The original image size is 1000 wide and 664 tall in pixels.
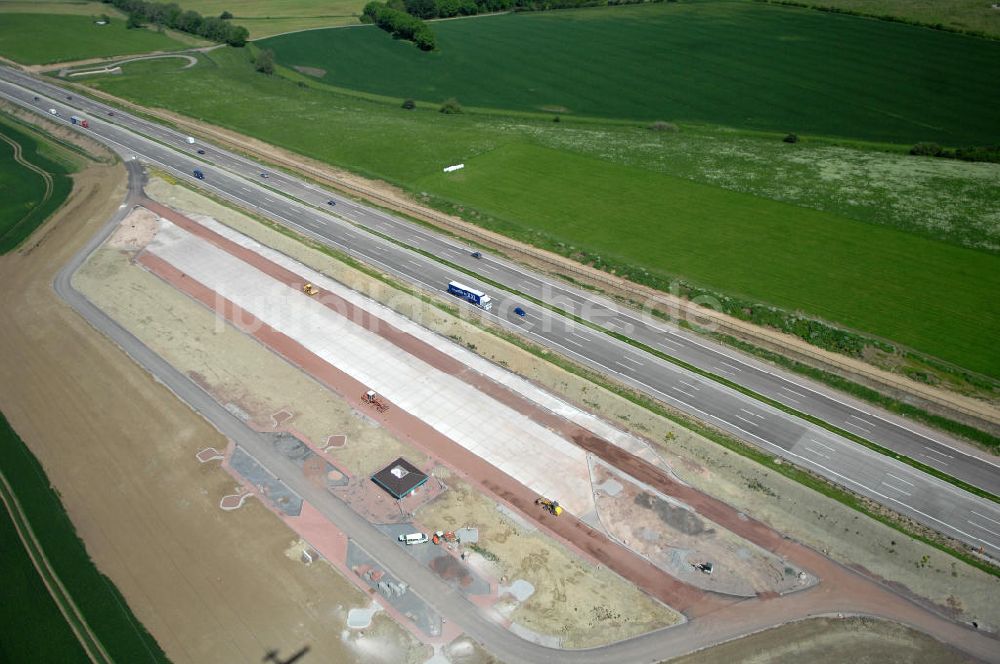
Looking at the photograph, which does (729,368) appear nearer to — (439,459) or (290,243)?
(439,459)

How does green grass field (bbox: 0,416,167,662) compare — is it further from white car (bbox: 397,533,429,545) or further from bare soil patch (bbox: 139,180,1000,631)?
bare soil patch (bbox: 139,180,1000,631)

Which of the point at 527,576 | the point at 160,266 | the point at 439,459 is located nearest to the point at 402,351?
the point at 439,459

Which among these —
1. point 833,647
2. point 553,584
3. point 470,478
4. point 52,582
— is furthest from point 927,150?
point 52,582

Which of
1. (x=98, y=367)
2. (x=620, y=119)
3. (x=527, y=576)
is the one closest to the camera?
(x=527, y=576)

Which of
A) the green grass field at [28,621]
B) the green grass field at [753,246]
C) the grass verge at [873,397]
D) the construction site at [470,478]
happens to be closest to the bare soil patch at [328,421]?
the construction site at [470,478]

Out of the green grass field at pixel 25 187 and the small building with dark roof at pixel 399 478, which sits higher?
the green grass field at pixel 25 187

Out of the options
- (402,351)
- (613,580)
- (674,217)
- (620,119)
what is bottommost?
(613,580)

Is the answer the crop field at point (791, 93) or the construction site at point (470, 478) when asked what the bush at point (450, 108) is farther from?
the construction site at point (470, 478)
